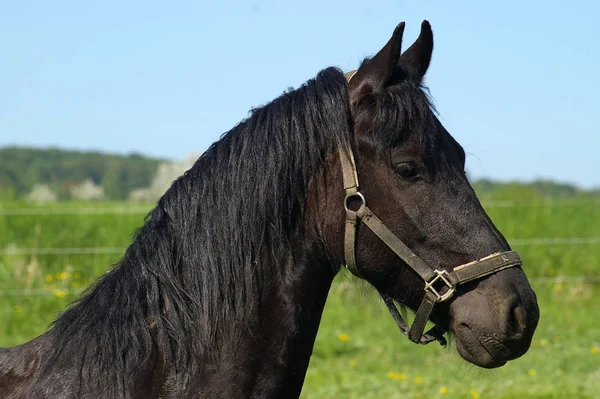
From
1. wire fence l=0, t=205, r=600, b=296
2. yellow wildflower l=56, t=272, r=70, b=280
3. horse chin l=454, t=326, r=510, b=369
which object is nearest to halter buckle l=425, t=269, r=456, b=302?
horse chin l=454, t=326, r=510, b=369

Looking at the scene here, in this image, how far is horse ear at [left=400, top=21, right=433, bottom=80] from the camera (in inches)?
99.7

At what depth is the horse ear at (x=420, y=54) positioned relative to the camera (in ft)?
8.31

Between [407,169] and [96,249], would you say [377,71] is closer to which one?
[407,169]

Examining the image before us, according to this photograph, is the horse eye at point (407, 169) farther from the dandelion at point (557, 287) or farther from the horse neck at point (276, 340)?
the dandelion at point (557, 287)

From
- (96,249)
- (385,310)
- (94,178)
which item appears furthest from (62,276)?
(94,178)

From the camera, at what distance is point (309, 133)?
2406mm

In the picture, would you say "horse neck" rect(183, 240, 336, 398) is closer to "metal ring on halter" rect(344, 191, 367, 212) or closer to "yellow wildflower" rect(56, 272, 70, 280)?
"metal ring on halter" rect(344, 191, 367, 212)

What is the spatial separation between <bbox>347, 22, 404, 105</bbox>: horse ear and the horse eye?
274 mm

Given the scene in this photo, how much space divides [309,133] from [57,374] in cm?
109

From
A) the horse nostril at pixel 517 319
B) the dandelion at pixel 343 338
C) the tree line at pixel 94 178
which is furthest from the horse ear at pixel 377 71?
the tree line at pixel 94 178

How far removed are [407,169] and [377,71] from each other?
0.35 metres

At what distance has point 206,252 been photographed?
7.63ft

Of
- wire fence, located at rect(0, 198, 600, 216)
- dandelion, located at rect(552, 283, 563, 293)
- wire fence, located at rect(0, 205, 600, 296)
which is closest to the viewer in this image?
wire fence, located at rect(0, 205, 600, 296)

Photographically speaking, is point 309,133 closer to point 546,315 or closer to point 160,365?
point 160,365
